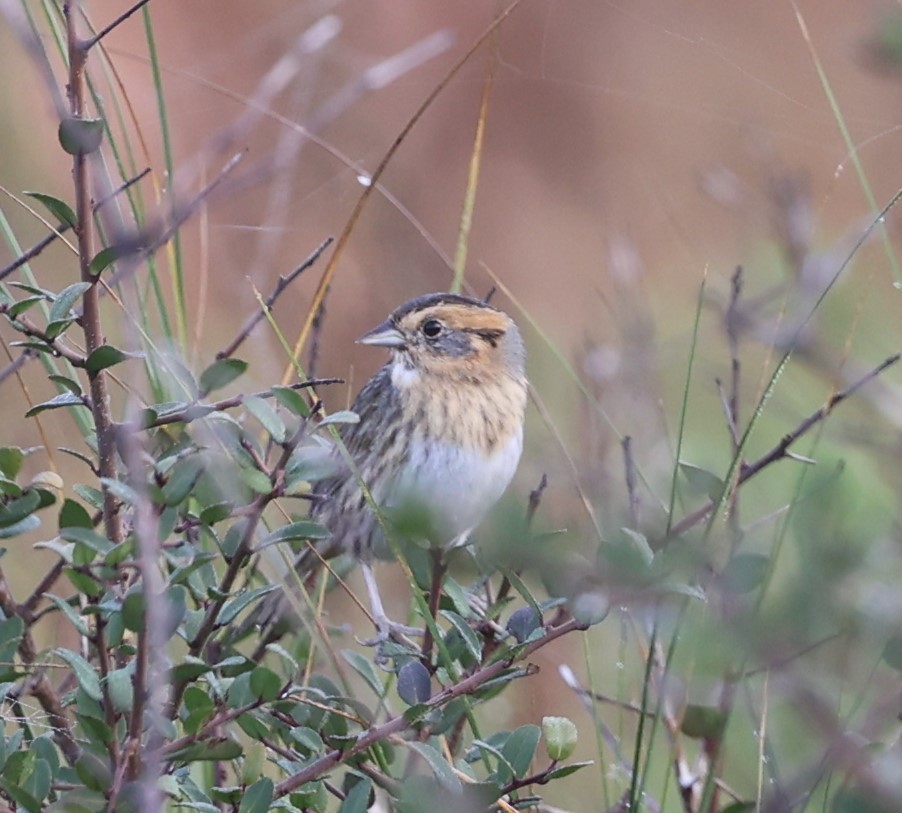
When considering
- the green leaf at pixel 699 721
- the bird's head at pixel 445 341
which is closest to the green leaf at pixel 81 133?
the green leaf at pixel 699 721

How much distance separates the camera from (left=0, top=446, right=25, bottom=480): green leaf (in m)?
1.33

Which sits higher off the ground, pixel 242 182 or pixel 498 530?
pixel 242 182

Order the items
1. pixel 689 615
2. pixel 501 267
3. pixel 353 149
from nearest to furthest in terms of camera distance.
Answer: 1. pixel 689 615
2. pixel 353 149
3. pixel 501 267

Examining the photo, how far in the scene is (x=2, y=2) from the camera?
5.31ft

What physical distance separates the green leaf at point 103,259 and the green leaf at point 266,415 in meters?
0.16

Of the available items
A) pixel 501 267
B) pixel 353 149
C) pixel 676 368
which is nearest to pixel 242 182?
pixel 676 368

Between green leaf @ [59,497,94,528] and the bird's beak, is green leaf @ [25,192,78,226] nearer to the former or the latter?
green leaf @ [59,497,94,528]

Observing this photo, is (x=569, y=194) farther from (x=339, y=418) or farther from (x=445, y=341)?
(x=339, y=418)

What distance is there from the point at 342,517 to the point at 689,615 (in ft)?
6.20

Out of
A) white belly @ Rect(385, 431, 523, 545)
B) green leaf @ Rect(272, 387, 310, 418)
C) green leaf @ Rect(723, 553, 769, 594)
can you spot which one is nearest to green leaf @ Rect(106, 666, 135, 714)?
green leaf @ Rect(272, 387, 310, 418)

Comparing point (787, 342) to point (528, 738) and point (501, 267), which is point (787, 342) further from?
point (501, 267)

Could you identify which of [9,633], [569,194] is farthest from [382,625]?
[569,194]

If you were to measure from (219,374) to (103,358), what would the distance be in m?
0.11

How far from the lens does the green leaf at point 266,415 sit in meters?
1.16
